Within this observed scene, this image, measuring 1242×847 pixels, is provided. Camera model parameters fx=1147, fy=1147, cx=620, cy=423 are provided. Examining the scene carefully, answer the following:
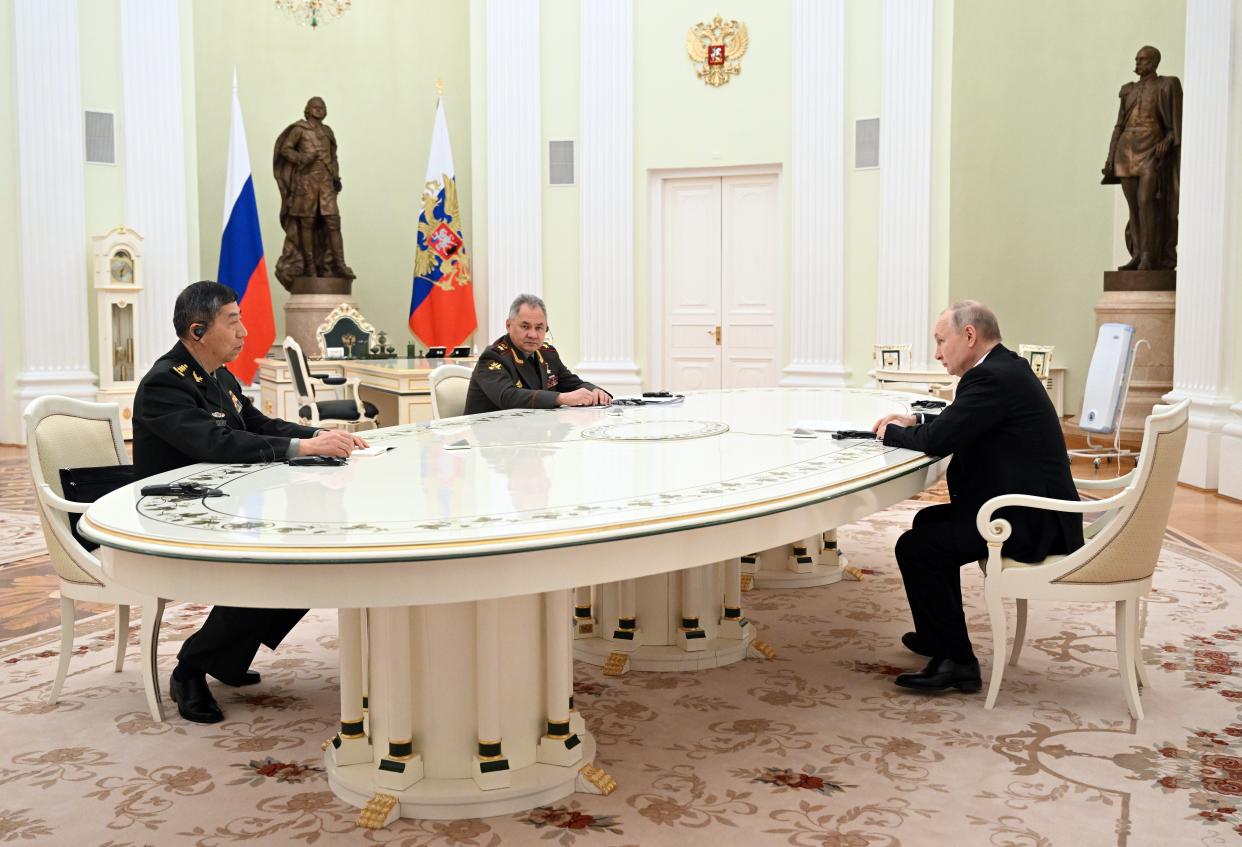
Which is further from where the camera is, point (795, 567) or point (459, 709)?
point (795, 567)

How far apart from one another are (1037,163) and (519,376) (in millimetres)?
8495

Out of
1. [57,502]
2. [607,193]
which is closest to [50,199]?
[607,193]

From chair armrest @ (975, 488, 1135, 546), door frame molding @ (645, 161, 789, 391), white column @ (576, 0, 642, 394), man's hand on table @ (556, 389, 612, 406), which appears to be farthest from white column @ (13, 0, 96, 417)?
chair armrest @ (975, 488, 1135, 546)

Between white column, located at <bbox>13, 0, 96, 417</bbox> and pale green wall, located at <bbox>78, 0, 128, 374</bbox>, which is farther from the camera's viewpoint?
pale green wall, located at <bbox>78, 0, 128, 374</bbox>

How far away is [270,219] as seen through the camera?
12.4 m

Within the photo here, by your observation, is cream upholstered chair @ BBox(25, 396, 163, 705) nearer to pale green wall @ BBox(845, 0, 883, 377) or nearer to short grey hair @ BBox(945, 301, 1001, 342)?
short grey hair @ BBox(945, 301, 1001, 342)

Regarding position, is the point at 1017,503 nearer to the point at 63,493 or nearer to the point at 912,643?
the point at 912,643

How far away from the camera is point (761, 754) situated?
10.5 feet

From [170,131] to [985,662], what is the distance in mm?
9387

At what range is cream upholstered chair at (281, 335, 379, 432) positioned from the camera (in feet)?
28.5

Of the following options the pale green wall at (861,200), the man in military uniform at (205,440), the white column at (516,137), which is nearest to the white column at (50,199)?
the white column at (516,137)

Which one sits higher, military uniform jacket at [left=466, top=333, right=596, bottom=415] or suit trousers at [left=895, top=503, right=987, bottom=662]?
military uniform jacket at [left=466, top=333, right=596, bottom=415]

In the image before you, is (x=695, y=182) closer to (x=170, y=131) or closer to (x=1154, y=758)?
(x=170, y=131)

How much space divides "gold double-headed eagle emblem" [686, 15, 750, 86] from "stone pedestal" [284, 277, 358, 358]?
162 inches
